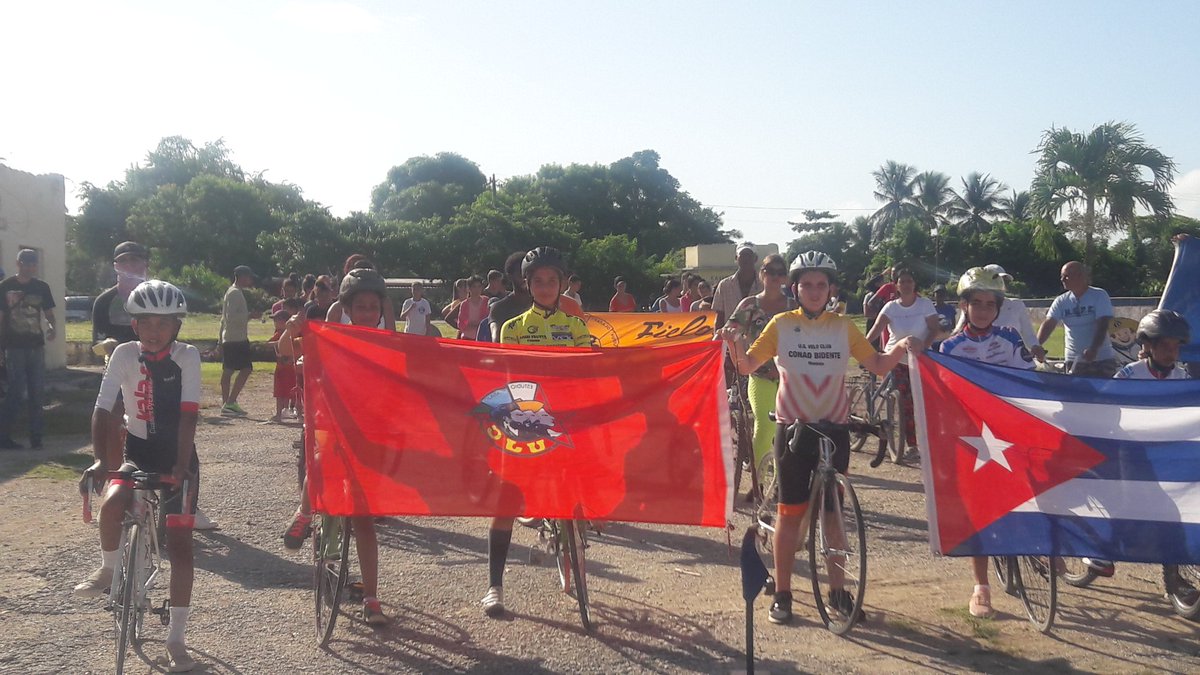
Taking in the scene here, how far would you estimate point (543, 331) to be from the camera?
6.34 metres

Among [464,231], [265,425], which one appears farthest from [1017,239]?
[265,425]

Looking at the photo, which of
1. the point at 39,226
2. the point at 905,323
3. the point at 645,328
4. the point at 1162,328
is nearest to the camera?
the point at 1162,328

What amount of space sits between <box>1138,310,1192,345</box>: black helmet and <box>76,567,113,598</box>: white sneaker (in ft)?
19.3

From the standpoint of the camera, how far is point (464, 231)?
179 ft

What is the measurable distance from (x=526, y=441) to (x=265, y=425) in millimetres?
9347

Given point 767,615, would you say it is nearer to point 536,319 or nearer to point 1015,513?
point 1015,513

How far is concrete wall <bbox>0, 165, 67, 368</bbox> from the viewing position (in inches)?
746

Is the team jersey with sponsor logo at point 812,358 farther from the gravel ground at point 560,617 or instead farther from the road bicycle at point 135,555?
the road bicycle at point 135,555

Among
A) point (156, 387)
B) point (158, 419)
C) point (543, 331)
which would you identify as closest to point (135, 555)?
point (158, 419)

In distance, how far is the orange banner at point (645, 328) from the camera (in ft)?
38.9

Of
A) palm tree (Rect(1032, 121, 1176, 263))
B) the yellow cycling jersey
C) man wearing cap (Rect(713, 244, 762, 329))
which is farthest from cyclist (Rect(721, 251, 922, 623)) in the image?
palm tree (Rect(1032, 121, 1176, 263))

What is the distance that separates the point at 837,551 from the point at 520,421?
1.84 metres

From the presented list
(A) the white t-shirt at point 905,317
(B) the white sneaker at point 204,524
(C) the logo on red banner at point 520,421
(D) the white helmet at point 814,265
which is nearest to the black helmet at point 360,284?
(C) the logo on red banner at point 520,421

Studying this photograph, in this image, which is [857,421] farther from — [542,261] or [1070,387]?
[542,261]
